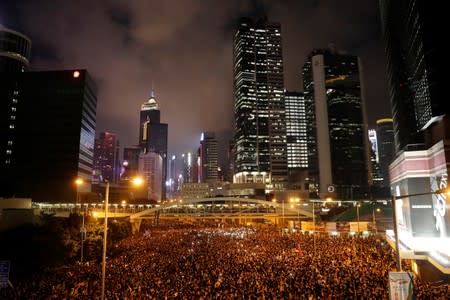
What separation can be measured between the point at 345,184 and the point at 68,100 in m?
143

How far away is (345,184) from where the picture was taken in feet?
610

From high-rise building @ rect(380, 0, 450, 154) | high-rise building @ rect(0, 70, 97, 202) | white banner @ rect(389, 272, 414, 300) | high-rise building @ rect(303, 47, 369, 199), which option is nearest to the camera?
white banner @ rect(389, 272, 414, 300)

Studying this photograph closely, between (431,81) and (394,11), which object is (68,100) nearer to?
(394,11)

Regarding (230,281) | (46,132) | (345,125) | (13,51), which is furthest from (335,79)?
(230,281)

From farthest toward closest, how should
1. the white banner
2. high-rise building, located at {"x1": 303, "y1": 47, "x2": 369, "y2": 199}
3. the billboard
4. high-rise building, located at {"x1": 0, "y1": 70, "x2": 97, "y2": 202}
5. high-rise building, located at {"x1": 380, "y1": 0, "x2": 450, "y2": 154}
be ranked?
high-rise building, located at {"x1": 303, "y1": 47, "x2": 369, "y2": 199}
high-rise building, located at {"x1": 0, "y1": 70, "x2": 97, "y2": 202}
high-rise building, located at {"x1": 380, "y1": 0, "x2": 450, "y2": 154}
the billboard
the white banner

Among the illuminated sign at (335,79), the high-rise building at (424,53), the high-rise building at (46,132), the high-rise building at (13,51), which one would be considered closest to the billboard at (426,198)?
the high-rise building at (424,53)

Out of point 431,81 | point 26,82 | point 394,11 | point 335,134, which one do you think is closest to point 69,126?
point 26,82

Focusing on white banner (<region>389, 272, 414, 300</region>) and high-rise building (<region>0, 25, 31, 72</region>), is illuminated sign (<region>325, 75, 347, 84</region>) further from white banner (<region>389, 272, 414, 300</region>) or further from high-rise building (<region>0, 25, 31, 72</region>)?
white banner (<region>389, 272, 414, 300</region>)

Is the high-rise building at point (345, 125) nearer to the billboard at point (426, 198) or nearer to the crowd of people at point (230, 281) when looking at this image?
the billboard at point (426, 198)

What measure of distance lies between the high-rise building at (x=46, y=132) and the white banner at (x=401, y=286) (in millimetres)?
111407

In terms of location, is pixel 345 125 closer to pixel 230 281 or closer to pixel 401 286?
pixel 230 281

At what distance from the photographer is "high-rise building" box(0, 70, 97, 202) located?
111625 mm

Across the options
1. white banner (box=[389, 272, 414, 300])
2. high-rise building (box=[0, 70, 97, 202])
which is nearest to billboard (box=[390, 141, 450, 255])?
white banner (box=[389, 272, 414, 300])

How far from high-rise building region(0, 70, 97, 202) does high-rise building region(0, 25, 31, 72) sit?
44858mm
